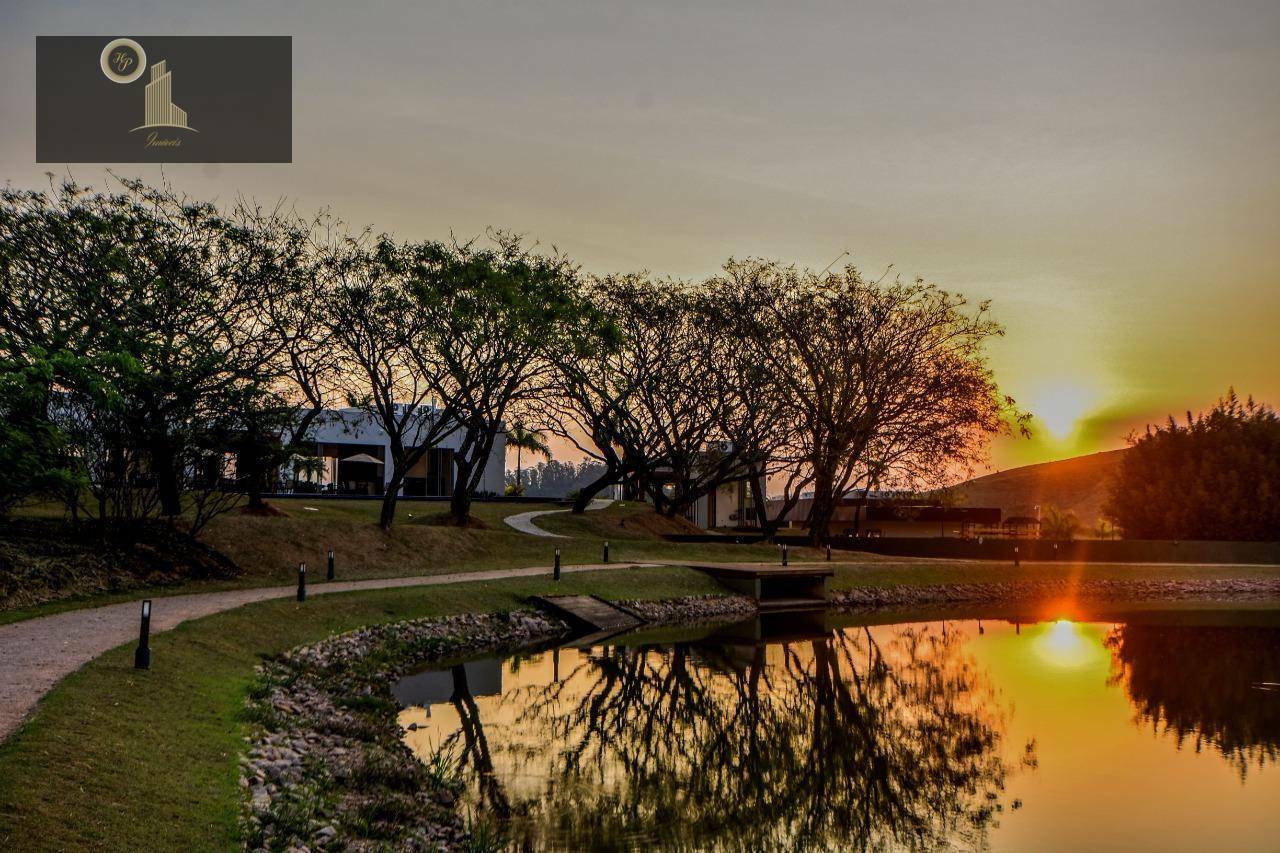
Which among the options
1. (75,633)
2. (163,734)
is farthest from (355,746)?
(75,633)

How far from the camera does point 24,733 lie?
35.5 ft

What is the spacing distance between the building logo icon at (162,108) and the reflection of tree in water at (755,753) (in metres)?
21.9

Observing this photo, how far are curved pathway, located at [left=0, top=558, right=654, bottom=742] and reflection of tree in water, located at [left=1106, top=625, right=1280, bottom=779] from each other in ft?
59.4

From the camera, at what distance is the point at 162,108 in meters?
32.2

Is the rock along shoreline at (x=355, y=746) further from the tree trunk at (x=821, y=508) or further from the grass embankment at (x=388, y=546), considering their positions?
the tree trunk at (x=821, y=508)

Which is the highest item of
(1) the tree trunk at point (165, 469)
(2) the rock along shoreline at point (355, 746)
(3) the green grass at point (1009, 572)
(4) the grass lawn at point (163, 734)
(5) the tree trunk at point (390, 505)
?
(1) the tree trunk at point (165, 469)

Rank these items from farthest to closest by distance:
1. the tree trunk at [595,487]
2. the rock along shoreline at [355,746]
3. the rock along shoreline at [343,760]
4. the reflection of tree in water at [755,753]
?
the tree trunk at [595,487] → the reflection of tree in water at [755,753] → the rock along shoreline at [355,746] → the rock along shoreline at [343,760]

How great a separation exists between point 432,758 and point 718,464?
1656 inches

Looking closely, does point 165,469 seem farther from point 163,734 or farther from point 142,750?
point 142,750

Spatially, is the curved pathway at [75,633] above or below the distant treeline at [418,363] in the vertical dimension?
below

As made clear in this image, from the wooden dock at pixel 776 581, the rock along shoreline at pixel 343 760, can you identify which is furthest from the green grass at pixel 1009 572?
the rock along shoreline at pixel 343 760

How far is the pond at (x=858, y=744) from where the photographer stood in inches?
507

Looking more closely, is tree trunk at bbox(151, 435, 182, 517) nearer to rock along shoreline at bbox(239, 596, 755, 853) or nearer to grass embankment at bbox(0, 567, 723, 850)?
grass embankment at bbox(0, 567, 723, 850)

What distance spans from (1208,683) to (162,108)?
34671mm
